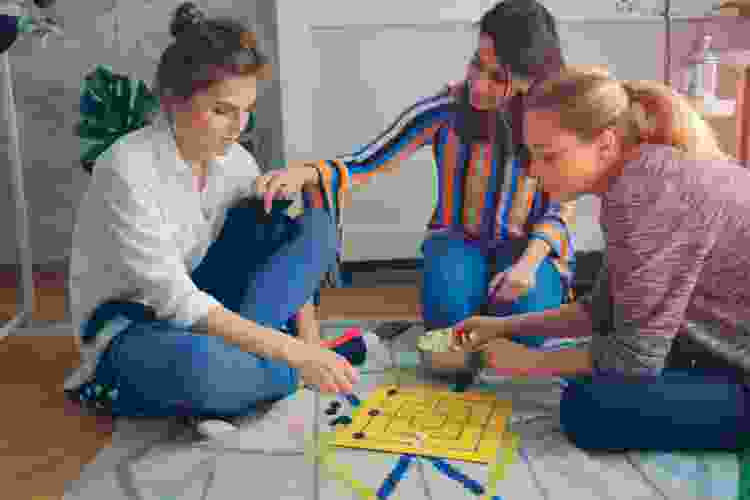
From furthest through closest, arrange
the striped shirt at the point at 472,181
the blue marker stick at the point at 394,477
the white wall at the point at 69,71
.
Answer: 1. the white wall at the point at 69,71
2. the striped shirt at the point at 472,181
3. the blue marker stick at the point at 394,477

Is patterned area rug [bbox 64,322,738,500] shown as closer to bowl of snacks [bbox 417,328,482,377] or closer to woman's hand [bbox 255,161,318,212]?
bowl of snacks [bbox 417,328,482,377]

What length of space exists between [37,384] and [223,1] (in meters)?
1.45

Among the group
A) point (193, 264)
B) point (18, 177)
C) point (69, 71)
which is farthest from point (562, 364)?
point (69, 71)

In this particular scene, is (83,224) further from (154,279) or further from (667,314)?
(667,314)

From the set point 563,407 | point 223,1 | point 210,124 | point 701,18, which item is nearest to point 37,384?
point 210,124

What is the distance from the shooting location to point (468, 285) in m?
1.73

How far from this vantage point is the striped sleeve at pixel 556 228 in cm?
172

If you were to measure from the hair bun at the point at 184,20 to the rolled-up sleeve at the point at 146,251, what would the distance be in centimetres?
29

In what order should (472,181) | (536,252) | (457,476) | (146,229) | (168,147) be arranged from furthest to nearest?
1. (472,181)
2. (536,252)
3. (168,147)
4. (146,229)
5. (457,476)

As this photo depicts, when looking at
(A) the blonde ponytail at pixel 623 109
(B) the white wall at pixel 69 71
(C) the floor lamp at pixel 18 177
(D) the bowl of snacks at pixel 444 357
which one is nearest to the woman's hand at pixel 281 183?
(D) the bowl of snacks at pixel 444 357

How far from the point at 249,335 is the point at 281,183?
0.35m

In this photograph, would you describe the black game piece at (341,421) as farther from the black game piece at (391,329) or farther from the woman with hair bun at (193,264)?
the black game piece at (391,329)

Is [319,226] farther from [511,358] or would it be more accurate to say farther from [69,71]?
[69,71]

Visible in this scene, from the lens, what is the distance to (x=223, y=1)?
2637 mm
